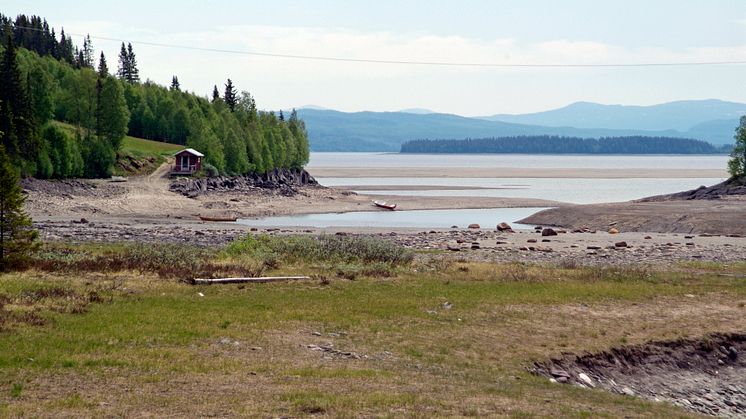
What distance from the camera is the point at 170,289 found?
88.1 feet

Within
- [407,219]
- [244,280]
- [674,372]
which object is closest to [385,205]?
[407,219]

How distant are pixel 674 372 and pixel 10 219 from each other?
20.8m

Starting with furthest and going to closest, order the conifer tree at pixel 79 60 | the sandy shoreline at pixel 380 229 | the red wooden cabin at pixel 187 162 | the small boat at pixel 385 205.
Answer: the conifer tree at pixel 79 60 → the red wooden cabin at pixel 187 162 → the small boat at pixel 385 205 → the sandy shoreline at pixel 380 229

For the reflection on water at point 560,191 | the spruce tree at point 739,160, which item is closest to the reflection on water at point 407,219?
the reflection on water at point 560,191

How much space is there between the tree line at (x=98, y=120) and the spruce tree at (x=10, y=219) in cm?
5099

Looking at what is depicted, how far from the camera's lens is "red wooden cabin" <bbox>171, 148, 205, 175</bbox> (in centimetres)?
10181

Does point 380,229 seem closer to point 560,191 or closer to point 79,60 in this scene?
point 560,191

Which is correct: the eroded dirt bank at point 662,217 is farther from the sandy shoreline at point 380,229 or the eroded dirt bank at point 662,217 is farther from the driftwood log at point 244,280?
the driftwood log at point 244,280

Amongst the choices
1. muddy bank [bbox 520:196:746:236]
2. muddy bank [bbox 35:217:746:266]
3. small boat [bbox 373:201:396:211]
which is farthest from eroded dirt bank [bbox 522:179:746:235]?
small boat [bbox 373:201:396:211]

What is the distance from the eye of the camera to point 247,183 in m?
112

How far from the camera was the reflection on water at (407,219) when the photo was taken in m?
71.5

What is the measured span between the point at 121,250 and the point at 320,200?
61537 mm

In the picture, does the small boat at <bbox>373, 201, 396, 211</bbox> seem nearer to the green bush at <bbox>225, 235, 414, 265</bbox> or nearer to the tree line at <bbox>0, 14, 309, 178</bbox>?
the tree line at <bbox>0, 14, 309, 178</bbox>

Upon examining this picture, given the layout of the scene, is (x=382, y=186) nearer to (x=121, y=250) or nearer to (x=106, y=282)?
(x=121, y=250)
